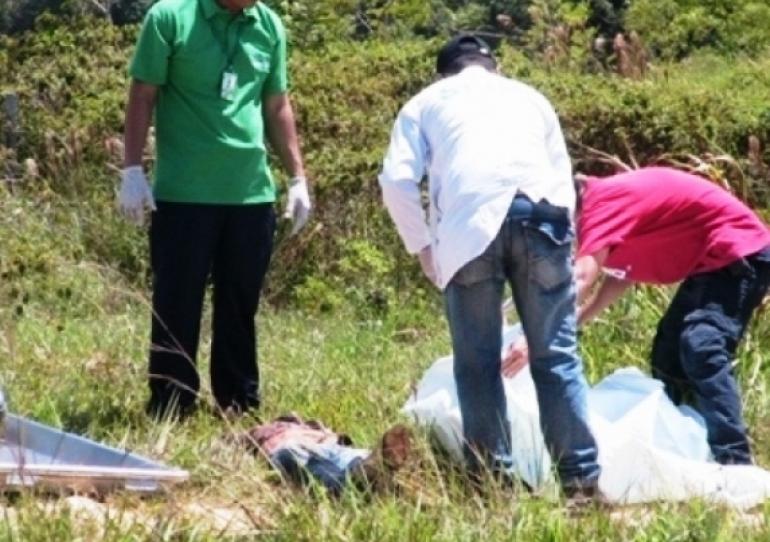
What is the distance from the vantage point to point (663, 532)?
4.89 m

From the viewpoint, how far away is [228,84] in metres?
6.27

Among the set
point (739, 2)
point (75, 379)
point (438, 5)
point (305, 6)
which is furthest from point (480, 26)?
point (75, 379)

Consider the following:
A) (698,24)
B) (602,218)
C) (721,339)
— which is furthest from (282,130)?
(698,24)

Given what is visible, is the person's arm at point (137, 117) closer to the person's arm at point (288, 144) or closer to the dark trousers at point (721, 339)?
the person's arm at point (288, 144)

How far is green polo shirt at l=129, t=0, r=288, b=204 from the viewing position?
6203 mm

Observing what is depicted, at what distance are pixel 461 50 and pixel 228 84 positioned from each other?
3.49 feet

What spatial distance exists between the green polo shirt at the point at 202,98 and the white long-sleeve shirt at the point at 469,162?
3.29 feet

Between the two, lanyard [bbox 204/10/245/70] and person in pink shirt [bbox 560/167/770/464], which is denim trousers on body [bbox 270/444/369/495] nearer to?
person in pink shirt [bbox 560/167/770/464]

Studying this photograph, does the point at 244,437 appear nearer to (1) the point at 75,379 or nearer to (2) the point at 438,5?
(1) the point at 75,379

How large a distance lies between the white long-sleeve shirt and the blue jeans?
6 centimetres

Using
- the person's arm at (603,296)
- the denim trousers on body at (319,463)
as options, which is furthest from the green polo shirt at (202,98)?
the person's arm at (603,296)

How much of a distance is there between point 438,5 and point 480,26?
879 mm

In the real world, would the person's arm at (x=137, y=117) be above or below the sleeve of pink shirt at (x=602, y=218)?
above

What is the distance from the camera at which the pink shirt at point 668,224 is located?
18.9 ft
